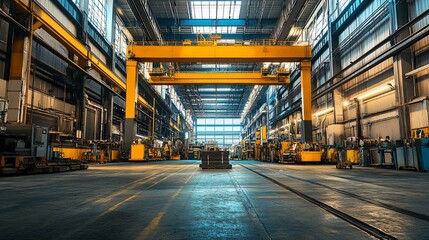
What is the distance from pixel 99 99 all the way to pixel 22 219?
987 inches

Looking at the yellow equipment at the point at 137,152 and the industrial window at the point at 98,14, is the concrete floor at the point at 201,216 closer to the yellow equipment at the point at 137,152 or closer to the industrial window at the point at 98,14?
the yellow equipment at the point at 137,152

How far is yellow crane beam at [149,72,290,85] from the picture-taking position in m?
27.3

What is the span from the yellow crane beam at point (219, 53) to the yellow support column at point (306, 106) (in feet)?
3.04

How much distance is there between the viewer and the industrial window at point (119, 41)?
2898 centimetres

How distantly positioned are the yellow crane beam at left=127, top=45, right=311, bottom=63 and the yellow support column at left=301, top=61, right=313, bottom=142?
0.93 metres

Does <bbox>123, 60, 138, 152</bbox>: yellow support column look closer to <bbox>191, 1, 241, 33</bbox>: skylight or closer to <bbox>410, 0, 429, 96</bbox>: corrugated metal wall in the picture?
<bbox>191, 1, 241, 33</bbox>: skylight

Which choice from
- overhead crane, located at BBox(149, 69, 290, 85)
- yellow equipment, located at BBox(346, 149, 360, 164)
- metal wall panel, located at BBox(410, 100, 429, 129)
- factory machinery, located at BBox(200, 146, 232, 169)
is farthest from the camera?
overhead crane, located at BBox(149, 69, 290, 85)

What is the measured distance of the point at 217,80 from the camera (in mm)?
27625

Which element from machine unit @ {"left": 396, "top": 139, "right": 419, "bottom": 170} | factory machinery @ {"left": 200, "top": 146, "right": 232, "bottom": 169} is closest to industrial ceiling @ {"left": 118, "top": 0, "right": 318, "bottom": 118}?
machine unit @ {"left": 396, "top": 139, "right": 419, "bottom": 170}

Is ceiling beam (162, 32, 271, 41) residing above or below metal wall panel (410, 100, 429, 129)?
above

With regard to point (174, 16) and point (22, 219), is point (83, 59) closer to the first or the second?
point (174, 16)

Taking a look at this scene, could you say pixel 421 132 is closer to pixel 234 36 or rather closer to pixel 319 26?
pixel 319 26

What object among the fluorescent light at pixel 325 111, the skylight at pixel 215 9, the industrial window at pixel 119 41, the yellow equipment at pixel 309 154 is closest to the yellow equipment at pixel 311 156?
the yellow equipment at pixel 309 154

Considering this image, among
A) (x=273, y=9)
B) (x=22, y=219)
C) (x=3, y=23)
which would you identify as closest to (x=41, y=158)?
(x=3, y=23)
